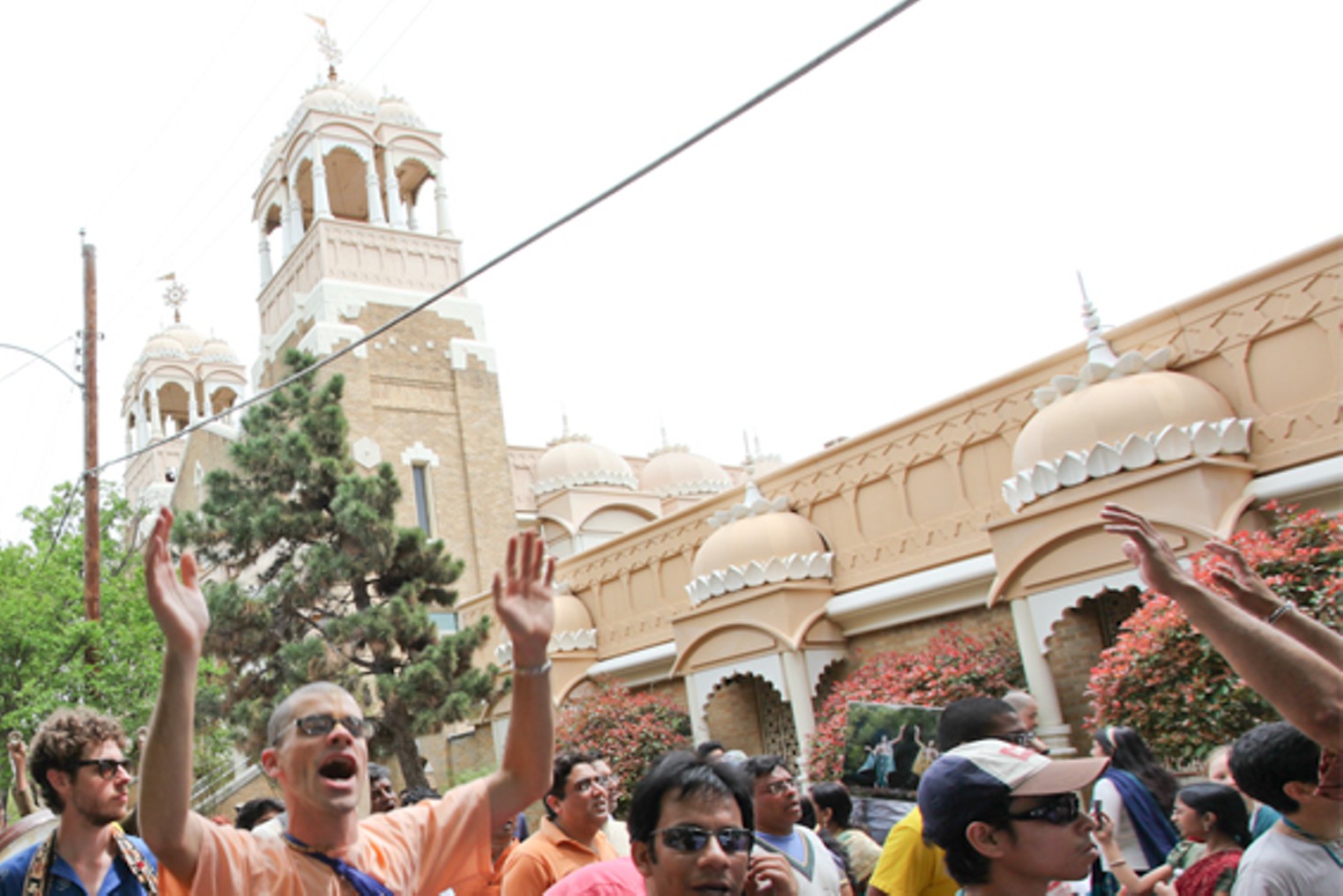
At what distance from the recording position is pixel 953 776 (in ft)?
9.40

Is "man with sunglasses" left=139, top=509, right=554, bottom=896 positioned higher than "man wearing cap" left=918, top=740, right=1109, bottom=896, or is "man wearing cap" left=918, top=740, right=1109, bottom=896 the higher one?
"man with sunglasses" left=139, top=509, right=554, bottom=896

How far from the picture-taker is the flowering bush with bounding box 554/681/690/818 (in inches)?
659

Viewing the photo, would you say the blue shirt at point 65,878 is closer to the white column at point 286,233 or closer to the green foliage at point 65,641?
the green foliage at point 65,641

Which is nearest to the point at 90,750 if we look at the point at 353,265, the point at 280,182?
the point at 353,265

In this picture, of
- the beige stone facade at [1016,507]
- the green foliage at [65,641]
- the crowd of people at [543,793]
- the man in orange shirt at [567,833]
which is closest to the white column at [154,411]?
the green foliage at [65,641]

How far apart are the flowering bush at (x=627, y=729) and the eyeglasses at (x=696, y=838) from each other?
13.5m

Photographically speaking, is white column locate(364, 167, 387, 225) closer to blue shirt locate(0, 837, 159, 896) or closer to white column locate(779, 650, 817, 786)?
white column locate(779, 650, 817, 786)

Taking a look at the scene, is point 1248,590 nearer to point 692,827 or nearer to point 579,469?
point 692,827

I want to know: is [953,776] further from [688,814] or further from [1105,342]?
[1105,342]

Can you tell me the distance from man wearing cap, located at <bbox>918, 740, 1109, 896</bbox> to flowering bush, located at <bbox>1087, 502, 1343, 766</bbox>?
7.01 meters

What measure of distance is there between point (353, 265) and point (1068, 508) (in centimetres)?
2253

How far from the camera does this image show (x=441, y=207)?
107 ft

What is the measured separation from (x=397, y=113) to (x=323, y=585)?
1800 centimetres

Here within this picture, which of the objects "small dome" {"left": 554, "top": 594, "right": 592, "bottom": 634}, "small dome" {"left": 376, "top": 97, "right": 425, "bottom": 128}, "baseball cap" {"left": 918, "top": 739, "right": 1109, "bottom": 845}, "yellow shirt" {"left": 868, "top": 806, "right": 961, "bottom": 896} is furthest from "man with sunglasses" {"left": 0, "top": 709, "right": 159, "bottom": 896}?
"small dome" {"left": 376, "top": 97, "right": 425, "bottom": 128}
